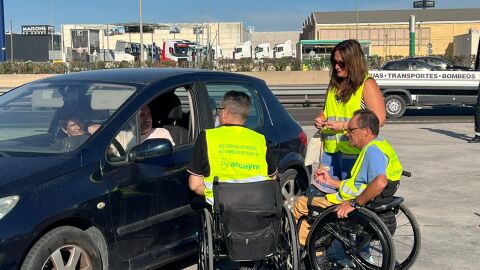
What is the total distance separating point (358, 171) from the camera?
418 cm

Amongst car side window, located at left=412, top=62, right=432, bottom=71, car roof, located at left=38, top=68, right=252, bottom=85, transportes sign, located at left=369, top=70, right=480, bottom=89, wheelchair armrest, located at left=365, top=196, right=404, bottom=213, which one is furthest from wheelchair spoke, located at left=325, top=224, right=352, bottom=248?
car side window, located at left=412, top=62, right=432, bottom=71

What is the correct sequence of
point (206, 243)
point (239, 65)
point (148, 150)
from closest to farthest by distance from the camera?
point (206, 243), point (148, 150), point (239, 65)

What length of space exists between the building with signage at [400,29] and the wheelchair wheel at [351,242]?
7291 centimetres

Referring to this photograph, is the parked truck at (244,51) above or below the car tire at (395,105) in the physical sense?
above

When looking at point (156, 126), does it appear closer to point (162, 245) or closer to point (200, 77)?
point (200, 77)

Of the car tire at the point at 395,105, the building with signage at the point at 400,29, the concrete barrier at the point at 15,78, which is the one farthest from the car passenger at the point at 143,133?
the building with signage at the point at 400,29

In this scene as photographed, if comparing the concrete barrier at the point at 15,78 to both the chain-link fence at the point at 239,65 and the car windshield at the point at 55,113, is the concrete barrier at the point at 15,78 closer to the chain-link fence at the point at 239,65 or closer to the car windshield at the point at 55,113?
the chain-link fence at the point at 239,65

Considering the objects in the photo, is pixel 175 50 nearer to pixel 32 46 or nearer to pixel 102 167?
pixel 32 46

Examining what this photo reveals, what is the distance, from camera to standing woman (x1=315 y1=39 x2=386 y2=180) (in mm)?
4559

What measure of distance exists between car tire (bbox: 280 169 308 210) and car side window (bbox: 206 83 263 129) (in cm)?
58

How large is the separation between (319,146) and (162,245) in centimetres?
165

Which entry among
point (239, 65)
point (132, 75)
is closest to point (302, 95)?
point (239, 65)

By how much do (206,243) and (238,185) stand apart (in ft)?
1.44

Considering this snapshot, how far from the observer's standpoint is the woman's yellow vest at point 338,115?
15.2 feet
